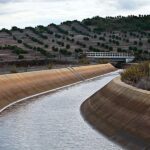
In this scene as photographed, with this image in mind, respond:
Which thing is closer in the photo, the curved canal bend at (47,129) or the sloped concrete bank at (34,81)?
the curved canal bend at (47,129)

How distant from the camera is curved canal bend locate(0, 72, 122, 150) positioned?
120ft

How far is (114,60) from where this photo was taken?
184 meters

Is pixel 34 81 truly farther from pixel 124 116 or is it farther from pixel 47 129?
pixel 124 116

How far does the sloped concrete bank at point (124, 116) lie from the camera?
33.4 metres

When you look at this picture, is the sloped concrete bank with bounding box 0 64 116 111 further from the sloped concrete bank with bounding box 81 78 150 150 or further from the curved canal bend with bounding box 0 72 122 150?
the sloped concrete bank with bounding box 81 78 150 150

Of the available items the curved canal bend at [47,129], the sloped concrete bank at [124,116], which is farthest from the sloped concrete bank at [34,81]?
the sloped concrete bank at [124,116]

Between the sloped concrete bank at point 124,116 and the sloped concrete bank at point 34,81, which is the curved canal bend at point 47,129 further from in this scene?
the sloped concrete bank at point 34,81

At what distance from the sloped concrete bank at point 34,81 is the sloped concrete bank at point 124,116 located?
13517mm

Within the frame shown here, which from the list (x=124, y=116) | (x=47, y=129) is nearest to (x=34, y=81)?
(x=47, y=129)

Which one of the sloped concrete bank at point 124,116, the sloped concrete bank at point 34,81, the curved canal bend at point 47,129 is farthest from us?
the sloped concrete bank at point 34,81

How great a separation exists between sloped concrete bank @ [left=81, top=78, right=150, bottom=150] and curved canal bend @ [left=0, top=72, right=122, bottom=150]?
72cm

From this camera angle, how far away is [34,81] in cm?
8412

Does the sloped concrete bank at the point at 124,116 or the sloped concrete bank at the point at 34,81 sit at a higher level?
the sloped concrete bank at the point at 124,116

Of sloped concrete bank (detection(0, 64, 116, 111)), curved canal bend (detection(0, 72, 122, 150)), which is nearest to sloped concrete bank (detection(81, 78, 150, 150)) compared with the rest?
curved canal bend (detection(0, 72, 122, 150))
